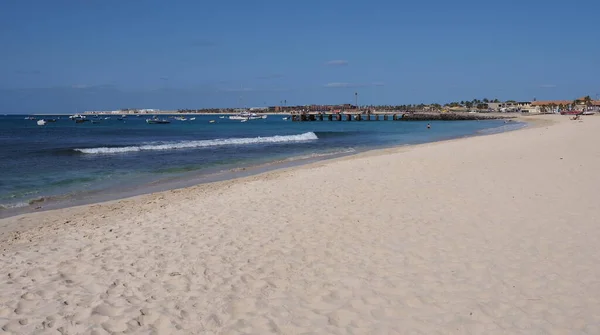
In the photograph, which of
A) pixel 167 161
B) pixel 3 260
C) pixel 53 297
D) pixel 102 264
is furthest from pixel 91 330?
pixel 167 161

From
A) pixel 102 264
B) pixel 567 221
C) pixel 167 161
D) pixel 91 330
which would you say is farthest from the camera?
pixel 167 161

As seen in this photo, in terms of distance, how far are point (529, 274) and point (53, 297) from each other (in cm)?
530

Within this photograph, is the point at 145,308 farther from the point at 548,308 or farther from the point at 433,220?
the point at 433,220

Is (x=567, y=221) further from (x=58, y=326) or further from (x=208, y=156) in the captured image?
(x=208, y=156)

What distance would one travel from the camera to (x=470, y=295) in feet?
15.3

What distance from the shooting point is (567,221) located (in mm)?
7316

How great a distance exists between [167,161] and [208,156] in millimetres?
3030

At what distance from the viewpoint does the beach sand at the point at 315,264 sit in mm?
4199

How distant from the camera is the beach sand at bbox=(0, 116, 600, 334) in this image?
4199 millimetres

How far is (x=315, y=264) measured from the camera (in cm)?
568

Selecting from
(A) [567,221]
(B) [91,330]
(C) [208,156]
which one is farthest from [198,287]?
(C) [208,156]

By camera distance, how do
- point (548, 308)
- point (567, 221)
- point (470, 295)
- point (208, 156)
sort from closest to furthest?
point (548, 308), point (470, 295), point (567, 221), point (208, 156)

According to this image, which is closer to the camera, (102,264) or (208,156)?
(102,264)

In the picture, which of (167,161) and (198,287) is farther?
(167,161)
